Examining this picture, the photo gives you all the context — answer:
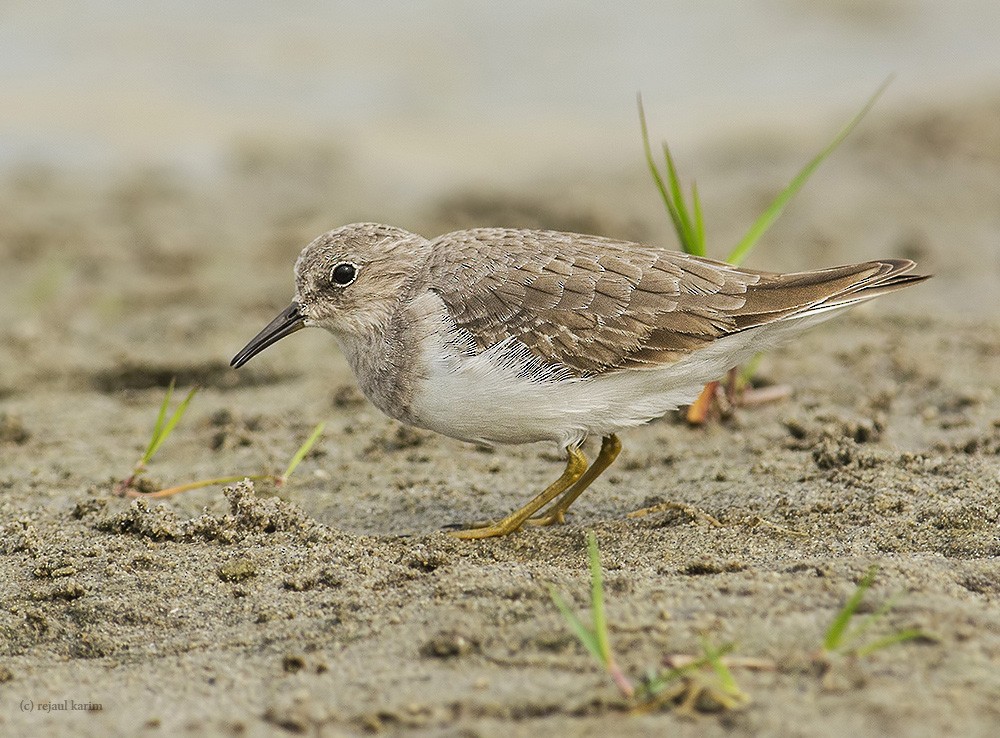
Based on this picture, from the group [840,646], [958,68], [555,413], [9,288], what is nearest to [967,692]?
[840,646]

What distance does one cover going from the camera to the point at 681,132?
1259cm

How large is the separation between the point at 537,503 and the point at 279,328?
4.94ft

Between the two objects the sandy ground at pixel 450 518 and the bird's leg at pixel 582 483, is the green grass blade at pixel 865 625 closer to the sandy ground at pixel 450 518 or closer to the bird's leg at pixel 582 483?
the sandy ground at pixel 450 518

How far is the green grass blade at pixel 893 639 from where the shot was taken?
136 inches

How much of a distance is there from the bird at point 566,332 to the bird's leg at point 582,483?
0.01 m

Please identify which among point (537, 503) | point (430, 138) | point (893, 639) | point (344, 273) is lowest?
point (537, 503)

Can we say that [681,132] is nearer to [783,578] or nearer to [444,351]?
[444,351]

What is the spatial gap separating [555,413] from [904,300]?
4.15 metres

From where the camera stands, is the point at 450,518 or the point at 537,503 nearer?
the point at 537,503

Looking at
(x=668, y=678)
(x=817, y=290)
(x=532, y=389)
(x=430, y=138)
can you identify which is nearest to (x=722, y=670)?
(x=668, y=678)

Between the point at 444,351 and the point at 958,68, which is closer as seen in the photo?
the point at 444,351

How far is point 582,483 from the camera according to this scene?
216 inches

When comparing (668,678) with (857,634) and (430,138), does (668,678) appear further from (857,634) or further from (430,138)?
(430,138)

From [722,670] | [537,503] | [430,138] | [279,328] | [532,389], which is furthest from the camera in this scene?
[430,138]
